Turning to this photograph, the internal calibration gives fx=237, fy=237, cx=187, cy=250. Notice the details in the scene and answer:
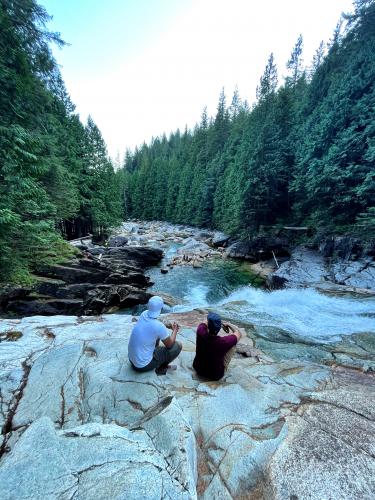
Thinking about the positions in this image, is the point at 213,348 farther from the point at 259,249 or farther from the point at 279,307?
the point at 259,249

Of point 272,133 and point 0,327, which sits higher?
point 272,133

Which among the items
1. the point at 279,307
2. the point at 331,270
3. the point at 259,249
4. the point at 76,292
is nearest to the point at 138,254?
the point at 76,292

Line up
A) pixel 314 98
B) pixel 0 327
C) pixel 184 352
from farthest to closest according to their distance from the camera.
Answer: pixel 314 98 → pixel 0 327 → pixel 184 352

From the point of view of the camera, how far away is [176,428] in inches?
95.0

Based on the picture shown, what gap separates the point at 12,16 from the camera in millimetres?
8750

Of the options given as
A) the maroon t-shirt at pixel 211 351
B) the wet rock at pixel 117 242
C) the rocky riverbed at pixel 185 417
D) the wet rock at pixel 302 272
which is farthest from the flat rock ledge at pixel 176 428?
the wet rock at pixel 117 242

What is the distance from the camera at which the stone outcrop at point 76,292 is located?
27.7 feet

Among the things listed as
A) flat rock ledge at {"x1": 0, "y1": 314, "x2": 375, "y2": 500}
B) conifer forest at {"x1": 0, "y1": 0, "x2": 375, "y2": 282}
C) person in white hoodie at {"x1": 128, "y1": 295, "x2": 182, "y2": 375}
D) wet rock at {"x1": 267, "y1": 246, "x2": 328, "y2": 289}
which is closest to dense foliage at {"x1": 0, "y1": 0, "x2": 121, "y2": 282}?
conifer forest at {"x1": 0, "y1": 0, "x2": 375, "y2": 282}

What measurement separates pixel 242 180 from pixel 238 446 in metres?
22.8

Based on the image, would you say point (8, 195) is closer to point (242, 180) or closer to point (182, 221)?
point (242, 180)

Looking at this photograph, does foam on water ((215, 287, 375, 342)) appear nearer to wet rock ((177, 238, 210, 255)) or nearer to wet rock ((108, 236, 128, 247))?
wet rock ((177, 238, 210, 255))

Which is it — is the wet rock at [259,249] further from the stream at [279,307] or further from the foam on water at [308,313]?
the foam on water at [308,313]

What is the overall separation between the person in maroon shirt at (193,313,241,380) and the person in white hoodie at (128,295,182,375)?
513 millimetres

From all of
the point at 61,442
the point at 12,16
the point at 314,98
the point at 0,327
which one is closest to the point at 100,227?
the point at 12,16
